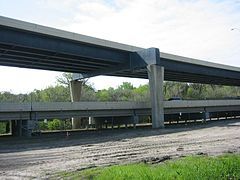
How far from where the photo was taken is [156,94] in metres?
58.5

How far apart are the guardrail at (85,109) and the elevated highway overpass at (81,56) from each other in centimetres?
532

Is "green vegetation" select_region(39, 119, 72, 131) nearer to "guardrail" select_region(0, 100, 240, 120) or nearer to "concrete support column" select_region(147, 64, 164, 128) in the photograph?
"guardrail" select_region(0, 100, 240, 120)

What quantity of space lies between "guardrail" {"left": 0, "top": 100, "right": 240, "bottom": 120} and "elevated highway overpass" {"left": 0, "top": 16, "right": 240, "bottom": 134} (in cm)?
532

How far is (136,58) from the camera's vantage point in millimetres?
59312

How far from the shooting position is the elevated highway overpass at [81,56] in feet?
144

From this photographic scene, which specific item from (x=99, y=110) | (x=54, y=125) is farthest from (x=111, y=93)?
(x=99, y=110)

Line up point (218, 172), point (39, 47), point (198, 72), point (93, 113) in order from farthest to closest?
point (198, 72) < point (93, 113) < point (39, 47) < point (218, 172)

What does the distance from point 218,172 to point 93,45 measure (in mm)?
43024

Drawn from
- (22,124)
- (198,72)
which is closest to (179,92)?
(198,72)

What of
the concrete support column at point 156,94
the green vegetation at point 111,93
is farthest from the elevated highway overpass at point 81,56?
the green vegetation at point 111,93

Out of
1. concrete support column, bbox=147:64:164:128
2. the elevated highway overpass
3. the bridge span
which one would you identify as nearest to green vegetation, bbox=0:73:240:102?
the bridge span

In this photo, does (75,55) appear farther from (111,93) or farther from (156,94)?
(111,93)

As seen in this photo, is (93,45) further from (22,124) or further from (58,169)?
(58,169)

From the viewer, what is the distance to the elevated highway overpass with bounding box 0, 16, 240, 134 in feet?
144
